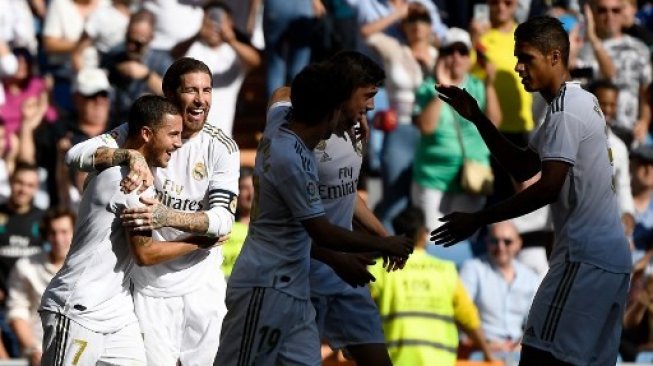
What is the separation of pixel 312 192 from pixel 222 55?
651 cm

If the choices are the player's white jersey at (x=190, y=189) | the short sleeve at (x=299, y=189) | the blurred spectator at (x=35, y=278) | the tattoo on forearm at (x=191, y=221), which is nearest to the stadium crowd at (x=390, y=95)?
the blurred spectator at (x=35, y=278)

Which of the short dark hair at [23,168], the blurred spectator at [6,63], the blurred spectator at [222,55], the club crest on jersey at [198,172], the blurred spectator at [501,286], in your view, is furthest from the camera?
the blurred spectator at [6,63]

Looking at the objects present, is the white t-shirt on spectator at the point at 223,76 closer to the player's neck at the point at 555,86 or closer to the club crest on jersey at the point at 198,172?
the club crest on jersey at the point at 198,172

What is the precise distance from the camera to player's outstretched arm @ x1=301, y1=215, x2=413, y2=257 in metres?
8.68

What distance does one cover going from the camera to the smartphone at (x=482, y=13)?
1569 cm

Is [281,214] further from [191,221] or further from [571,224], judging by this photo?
[571,224]

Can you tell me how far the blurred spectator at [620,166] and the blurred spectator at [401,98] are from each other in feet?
5.07

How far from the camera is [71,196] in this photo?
14805 millimetres

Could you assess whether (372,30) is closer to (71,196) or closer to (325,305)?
(71,196)

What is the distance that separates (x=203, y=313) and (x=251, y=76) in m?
6.24

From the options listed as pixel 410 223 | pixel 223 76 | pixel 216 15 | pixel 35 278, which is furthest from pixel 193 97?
pixel 223 76

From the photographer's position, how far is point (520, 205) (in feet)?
28.5

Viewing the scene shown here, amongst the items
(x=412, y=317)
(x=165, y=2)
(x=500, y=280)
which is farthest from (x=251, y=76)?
(x=412, y=317)

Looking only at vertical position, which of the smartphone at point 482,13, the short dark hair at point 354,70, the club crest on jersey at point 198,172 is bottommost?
the club crest on jersey at point 198,172
